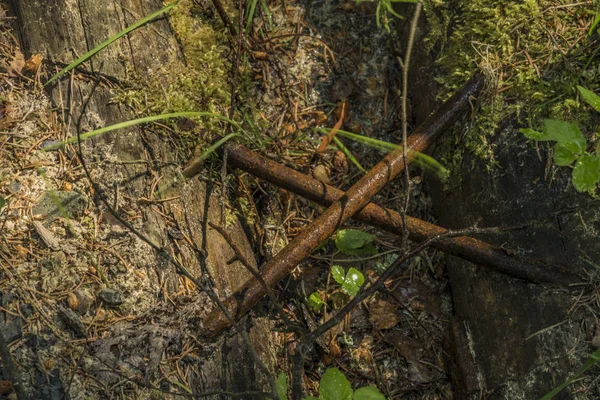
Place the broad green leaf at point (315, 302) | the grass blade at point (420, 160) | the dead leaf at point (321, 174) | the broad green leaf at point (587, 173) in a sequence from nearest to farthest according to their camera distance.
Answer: the broad green leaf at point (587, 173) → the grass blade at point (420, 160) → the broad green leaf at point (315, 302) → the dead leaf at point (321, 174)

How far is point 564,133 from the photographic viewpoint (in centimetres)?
216

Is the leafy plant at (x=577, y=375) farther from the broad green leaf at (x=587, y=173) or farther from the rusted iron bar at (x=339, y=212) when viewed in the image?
the rusted iron bar at (x=339, y=212)

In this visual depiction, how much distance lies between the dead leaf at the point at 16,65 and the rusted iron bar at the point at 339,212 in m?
Result: 1.47

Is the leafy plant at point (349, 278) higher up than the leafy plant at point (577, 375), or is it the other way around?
the leafy plant at point (349, 278)

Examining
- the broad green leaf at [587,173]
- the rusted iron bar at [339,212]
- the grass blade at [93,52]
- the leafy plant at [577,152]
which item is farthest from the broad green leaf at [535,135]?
the grass blade at [93,52]

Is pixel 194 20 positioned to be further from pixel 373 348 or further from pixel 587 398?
pixel 587 398

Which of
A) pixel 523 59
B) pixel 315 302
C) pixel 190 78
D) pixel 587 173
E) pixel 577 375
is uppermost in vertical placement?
pixel 190 78

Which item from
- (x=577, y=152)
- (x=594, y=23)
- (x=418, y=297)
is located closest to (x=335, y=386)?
(x=418, y=297)

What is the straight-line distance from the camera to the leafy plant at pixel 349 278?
8.99 ft

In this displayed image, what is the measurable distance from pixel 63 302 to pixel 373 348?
1.54 m

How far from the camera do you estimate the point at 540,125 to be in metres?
2.51

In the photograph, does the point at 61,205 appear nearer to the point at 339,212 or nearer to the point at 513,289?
the point at 339,212

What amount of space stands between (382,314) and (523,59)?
1477mm

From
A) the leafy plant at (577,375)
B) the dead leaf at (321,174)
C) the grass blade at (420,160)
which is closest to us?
the leafy plant at (577,375)
